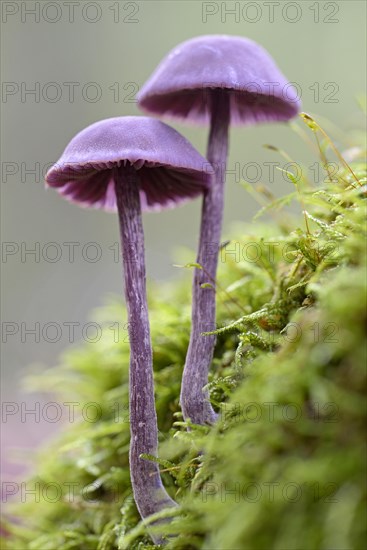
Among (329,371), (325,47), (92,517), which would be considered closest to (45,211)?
(325,47)

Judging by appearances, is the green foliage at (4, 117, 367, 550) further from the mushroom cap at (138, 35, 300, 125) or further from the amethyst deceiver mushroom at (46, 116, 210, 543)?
the mushroom cap at (138, 35, 300, 125)

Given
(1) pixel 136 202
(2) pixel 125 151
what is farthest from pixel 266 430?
(1) pixel 136 202

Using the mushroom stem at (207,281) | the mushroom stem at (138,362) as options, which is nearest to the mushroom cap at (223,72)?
the mushroom stem at (207,281)

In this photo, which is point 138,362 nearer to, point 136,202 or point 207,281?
point 207,281

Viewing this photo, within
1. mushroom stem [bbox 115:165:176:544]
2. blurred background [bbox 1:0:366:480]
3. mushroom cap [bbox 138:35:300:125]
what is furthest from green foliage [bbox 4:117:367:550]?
blurred background [bbox 1:0:366:480]

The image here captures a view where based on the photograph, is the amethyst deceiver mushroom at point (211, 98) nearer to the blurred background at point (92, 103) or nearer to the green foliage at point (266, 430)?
the green foliage at point (266, 430)
